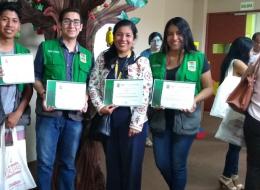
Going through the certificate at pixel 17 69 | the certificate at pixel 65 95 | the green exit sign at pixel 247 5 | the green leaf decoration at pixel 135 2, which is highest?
the green exit sign at pixel 247 5

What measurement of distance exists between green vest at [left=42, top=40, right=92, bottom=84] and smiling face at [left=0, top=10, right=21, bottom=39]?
0.21 m

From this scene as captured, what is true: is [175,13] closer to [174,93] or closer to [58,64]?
[174,93]

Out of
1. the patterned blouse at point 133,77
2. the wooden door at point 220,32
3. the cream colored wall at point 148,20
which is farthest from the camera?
the wooden door at point 220,32

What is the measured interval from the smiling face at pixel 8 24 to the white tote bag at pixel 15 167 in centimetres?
58

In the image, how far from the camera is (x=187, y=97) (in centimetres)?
215

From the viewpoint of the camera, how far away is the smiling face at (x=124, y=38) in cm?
207

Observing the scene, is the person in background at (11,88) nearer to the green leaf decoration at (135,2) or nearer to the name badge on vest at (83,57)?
the name badge on vest at (83,57)

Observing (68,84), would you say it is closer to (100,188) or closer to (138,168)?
Result: (138,168)

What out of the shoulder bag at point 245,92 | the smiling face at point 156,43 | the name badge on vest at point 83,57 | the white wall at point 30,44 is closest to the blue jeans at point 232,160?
the shoulder bag at point 245,92

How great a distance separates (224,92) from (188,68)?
0.90 m

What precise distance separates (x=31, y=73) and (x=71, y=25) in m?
0.39

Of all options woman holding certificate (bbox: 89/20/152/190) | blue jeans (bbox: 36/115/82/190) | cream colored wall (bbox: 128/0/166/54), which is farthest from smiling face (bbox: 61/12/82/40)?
cream colored wall (bbox: 128/0/166/54)

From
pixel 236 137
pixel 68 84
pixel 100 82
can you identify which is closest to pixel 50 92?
pixel 68 84

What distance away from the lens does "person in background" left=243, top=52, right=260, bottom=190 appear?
1996mm
